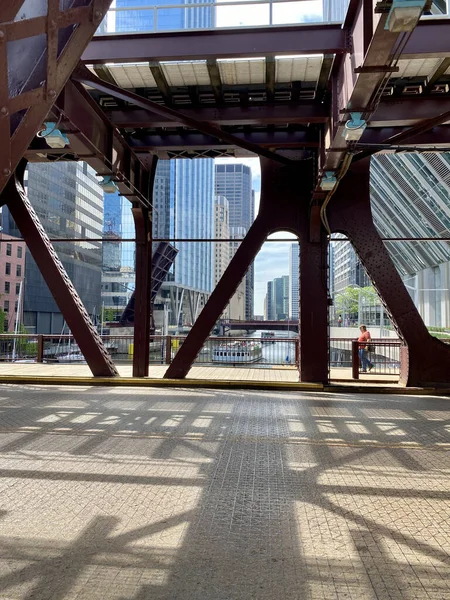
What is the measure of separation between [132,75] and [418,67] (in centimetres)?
547

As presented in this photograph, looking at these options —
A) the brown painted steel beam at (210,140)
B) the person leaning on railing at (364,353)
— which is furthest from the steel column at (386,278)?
the person leaning on railing at (364,353)

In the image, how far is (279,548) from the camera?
134 inches

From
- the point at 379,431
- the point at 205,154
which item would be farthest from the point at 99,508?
the point at 205,154

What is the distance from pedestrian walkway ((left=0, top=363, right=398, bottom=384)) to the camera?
11938 millimetres

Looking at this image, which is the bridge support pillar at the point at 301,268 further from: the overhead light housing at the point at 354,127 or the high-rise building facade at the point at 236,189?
the high-rise building facade at the point at 236,189

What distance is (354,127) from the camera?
6.79 m

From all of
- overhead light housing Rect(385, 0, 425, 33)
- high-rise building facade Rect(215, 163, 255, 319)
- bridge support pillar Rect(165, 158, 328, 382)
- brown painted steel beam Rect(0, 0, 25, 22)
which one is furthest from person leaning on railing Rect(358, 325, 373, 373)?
high-rise building facade Rect(215, 163, 255, 319)

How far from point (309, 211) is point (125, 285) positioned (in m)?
81.4

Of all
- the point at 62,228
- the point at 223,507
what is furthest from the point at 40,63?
the point at 62,228

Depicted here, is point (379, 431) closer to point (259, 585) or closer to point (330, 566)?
point (330, 566)

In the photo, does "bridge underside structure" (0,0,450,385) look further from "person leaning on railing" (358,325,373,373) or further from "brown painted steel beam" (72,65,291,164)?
"person leaning on railing" (358,325,373,373)

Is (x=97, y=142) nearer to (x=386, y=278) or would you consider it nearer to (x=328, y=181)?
(x=328, y=181)

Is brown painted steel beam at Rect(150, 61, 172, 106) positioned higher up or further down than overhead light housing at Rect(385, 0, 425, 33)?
higher up

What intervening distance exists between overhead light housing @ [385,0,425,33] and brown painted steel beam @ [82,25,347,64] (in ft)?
9.62
